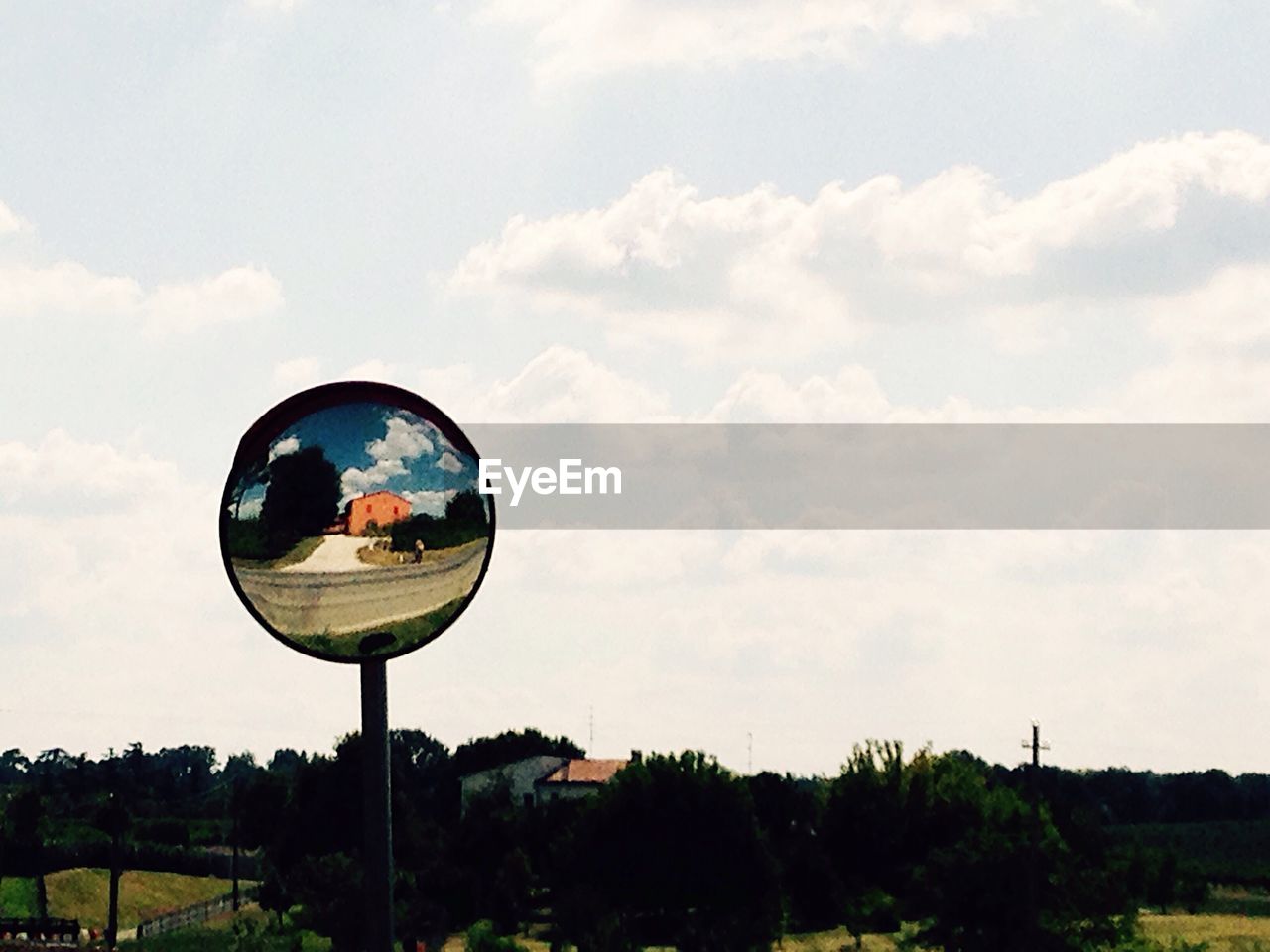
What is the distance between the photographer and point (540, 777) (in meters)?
128

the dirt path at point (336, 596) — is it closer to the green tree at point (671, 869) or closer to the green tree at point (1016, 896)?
the green tree at point (1016, 896)

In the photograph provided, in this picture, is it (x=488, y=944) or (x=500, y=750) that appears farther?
(x=500, y=750)

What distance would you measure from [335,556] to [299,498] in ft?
1.23

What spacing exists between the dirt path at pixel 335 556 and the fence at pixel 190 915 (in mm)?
70818

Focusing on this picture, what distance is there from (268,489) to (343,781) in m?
83.4

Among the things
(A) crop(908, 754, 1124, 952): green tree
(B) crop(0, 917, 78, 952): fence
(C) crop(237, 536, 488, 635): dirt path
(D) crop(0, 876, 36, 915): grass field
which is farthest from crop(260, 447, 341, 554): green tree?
(D) crop(0, 876, 36, 915): grass field

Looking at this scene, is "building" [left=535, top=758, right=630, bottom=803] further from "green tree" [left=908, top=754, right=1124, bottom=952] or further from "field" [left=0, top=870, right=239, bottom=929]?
"green tree" [left=908, top=754, right=1124, bottom=952]

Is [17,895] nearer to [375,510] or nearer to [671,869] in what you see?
[671,869]

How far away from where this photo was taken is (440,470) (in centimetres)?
934

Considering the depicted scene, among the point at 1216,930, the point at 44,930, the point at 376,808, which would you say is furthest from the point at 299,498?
the point at 1216,930

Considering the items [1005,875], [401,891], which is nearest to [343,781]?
[401,891]

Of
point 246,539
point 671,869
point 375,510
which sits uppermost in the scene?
point 375,510

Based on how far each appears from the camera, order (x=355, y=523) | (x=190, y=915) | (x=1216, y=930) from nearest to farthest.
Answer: (x=355, y=523)
(x=1216, y=930)
(x=190, y=915)

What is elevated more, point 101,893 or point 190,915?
point 101,893
